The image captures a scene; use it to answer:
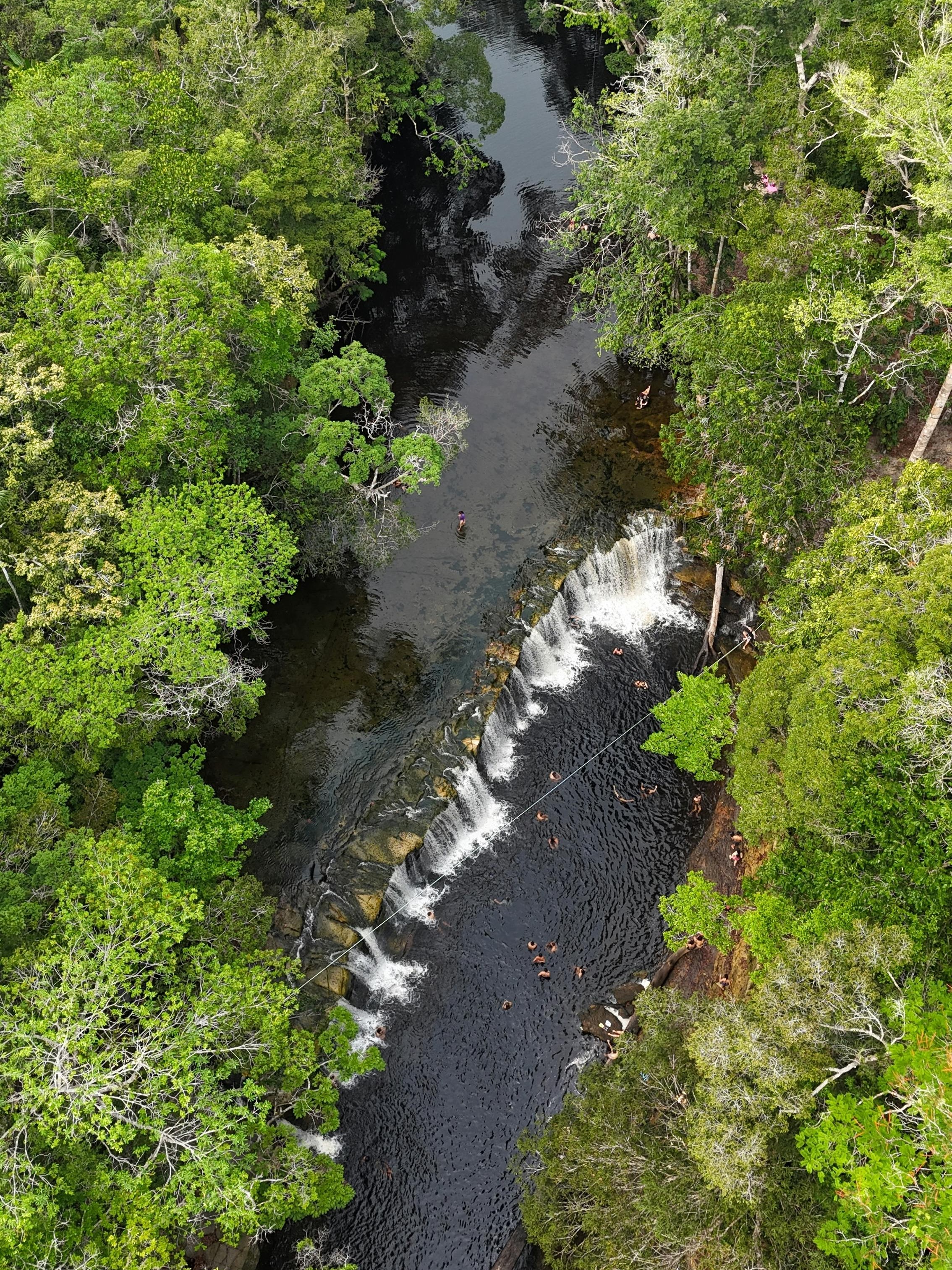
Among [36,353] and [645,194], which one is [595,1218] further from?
[645,194]

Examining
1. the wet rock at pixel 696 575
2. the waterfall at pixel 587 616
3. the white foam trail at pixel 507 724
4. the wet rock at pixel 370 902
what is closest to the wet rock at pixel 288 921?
the wet rock at pixel 370 902

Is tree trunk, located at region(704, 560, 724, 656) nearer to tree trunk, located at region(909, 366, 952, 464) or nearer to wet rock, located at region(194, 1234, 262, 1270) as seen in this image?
tree trunk, located at region(909, 366, 952, 464)

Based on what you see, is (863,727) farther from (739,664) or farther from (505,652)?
(505,652)

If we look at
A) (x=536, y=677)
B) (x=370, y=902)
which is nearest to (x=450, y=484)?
(x=536, y=677)

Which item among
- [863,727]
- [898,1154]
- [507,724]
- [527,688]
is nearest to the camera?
[898,1154]

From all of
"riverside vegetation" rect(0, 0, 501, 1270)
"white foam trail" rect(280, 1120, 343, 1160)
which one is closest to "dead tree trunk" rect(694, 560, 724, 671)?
"riverside vegetation" rect(0, 0, 501, 1270)
